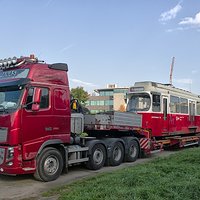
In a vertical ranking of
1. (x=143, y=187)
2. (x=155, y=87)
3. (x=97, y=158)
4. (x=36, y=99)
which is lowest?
(x=143, y=187)

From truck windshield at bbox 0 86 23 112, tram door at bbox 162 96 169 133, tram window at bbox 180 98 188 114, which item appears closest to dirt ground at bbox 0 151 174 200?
truck windshield at bbox 0 86 23 112

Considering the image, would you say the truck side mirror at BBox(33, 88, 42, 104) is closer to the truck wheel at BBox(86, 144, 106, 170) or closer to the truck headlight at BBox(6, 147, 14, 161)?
the truck headlight at BBox(6, 147, 14, 161)

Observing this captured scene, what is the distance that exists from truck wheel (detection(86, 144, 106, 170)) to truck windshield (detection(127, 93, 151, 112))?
4.28 meters

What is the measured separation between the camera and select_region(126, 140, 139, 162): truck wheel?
1301cm

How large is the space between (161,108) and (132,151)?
135 inches

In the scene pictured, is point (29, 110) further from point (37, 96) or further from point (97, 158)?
point (97, 158)

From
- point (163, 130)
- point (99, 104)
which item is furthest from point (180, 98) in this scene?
point (99, 104)

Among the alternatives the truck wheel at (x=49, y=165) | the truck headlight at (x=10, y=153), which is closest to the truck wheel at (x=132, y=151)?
the truck wheel at (x=49, y=165)

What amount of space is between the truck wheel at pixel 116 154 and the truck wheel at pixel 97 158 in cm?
46

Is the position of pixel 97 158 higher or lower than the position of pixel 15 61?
lower

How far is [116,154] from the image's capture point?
1238 centimetres

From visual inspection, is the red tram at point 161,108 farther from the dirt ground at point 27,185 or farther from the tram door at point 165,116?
the dirt ground at point 27,185

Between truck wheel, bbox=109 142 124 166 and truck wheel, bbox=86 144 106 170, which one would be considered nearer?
truck wheel, bbox=86 144 106 170

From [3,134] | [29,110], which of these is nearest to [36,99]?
[29,110]
